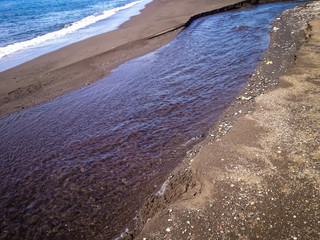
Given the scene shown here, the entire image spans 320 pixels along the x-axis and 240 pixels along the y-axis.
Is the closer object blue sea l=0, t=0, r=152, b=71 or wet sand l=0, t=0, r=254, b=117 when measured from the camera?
wet sand l=0, t=0, r=254, b=117

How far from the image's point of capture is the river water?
5805 millimetres

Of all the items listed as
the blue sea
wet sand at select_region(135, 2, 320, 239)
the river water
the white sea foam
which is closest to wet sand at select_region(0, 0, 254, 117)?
the river water

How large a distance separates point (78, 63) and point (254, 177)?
45.3ft

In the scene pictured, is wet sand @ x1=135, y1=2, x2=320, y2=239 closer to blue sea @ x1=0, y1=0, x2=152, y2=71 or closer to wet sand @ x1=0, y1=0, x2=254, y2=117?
wet sand @ x1=0, y1=0, x2=254, y2=117

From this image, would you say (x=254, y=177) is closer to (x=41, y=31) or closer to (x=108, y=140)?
(x=108, y=140)

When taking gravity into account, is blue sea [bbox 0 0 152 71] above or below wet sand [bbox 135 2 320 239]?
above

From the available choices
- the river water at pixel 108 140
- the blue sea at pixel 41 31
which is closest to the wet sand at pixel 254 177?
the river water at pixel 108 140

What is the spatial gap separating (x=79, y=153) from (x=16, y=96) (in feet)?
23.0

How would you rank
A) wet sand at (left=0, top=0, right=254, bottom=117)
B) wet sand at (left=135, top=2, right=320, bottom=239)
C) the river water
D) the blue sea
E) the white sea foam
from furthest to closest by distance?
the white sea foam
the blue sea
wet sand at (left=0, top=0, right=254, bottom=117)
the river water
wet sand at (left=135, top=2, right=320, bottom=239)

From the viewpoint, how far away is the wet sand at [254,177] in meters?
4.53

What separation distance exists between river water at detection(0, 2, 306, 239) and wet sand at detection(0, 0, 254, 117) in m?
1.17

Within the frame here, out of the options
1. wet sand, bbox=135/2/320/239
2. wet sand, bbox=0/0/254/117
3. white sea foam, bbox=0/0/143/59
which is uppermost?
white sea foam, bbox=0/0/143/59

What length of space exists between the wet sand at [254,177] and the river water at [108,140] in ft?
2.69

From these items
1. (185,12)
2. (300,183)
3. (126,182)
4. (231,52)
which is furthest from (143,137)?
(185,12)
